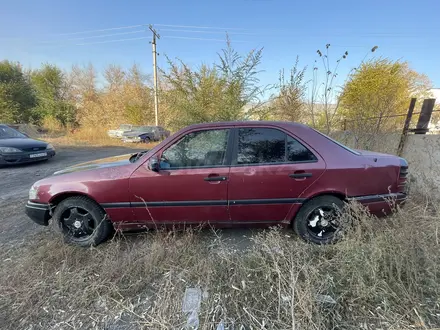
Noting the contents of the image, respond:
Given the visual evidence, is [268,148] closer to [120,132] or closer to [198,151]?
[198,151]

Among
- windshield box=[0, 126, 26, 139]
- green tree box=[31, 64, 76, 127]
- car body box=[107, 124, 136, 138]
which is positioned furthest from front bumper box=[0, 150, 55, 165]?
green tree box=[31, 64, 76, 127]

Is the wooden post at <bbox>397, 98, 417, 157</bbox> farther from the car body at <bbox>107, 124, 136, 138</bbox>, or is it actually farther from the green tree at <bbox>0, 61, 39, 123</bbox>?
the green tree at <bbox>0, 61, 39, 123</bbox>

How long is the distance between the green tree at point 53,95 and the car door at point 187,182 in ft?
86.3

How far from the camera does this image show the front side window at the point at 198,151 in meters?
2.64

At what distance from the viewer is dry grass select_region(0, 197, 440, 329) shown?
166 centimetres

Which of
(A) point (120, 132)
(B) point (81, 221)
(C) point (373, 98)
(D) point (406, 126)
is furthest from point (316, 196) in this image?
(A) point (120, 132)

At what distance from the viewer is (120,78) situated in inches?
1005

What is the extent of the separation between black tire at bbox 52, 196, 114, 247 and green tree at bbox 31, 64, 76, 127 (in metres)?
25.7

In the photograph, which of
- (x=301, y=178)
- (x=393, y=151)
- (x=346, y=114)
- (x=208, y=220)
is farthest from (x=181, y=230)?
(x=346, y=114)

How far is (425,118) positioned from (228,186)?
4.58 metres

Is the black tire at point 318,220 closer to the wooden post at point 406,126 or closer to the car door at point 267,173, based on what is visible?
the car door at point 267,173

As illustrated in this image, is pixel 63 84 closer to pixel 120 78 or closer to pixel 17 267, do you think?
pixel 120 78

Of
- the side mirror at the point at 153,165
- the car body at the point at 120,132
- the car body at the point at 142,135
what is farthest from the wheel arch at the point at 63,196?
the car body at the point at 120,132

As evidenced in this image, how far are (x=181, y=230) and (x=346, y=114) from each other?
6.30m
